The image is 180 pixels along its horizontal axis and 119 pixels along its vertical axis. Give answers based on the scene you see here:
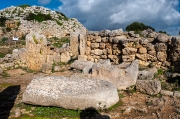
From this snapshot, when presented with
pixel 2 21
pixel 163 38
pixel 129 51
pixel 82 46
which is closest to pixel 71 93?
pixel 129 51

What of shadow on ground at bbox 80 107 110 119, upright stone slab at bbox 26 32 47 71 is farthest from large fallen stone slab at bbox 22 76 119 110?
upright stone slab at bbox 26 32 47 71

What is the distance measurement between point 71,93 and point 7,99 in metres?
2.29

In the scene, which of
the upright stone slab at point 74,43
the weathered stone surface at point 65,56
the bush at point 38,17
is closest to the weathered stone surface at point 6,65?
the weathered stone surface at point 65,56

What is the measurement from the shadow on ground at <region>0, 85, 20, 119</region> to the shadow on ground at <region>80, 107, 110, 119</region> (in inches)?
70.2

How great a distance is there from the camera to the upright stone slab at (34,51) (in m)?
11.4

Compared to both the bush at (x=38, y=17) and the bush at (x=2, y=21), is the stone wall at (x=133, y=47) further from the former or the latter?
the bush at (x=38, y=17)

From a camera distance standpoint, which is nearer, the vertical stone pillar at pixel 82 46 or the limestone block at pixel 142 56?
the limestone block at pixel 142 56

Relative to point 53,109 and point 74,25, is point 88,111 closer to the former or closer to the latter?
point 53,109

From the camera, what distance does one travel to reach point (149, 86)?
20.9ft

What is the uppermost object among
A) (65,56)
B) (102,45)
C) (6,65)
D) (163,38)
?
(163,38)

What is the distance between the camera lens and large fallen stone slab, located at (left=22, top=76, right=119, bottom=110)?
16.2 ft

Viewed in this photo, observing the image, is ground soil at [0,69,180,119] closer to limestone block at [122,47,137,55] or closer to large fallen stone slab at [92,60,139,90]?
large fallen stone slab at [92,60,139,90]

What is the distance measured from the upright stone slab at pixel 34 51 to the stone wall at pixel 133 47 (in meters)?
2.58

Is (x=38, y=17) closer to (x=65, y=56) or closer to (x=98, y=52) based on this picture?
(x=65, y=56)
